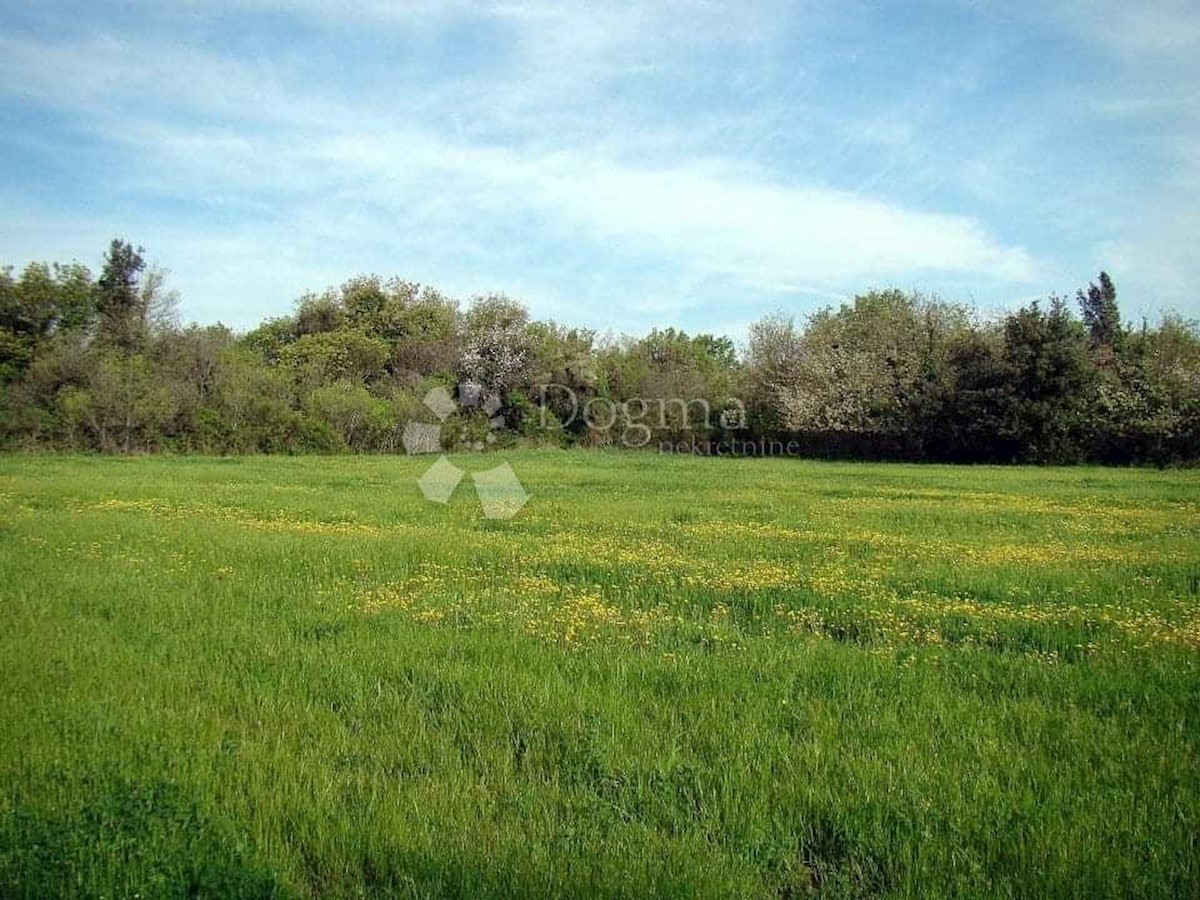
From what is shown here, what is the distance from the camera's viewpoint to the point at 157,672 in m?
6.12

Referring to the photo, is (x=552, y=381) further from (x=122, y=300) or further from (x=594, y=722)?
(x=594, y=722)

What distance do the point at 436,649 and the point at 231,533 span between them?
815cm

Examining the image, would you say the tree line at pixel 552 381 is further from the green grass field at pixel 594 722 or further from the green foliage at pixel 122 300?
the green grass field at pixel 594 722

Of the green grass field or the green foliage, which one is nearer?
the green grass field

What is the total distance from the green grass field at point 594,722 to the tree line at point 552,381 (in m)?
33.1

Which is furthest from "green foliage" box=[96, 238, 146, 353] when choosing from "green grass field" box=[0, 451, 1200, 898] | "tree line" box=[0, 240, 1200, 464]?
"green grass field" box=[0, 451, 1200, 898]

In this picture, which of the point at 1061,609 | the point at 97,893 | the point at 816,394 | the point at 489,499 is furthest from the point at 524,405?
the point at 97,893

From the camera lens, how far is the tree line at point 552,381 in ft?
134

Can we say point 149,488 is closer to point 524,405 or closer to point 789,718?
point 789,718

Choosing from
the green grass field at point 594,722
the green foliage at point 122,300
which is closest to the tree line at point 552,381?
the green foliage at point 122,300

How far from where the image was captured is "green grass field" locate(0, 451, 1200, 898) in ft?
12.0

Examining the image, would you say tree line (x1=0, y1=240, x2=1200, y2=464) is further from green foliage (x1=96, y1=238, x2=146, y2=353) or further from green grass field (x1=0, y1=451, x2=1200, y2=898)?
green grass field (x1=0, y1=451, x2=1200, y2=898)

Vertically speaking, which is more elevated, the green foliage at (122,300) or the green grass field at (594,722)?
the green foliage at (122,300)

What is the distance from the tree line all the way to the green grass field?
33.1 metres
